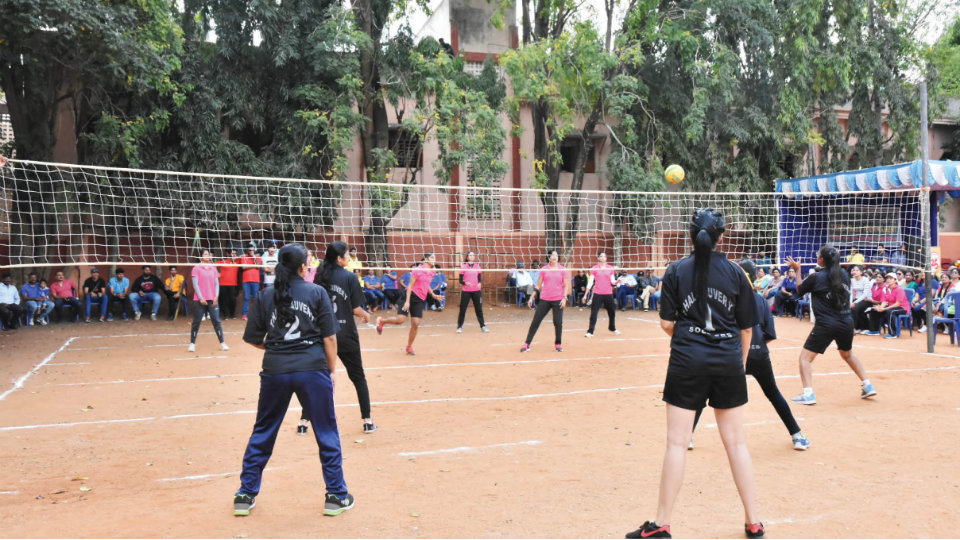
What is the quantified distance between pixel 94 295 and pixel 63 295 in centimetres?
65

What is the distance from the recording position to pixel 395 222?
21.4 meters

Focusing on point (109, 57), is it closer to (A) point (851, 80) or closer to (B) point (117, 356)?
(B) point (117, 356)

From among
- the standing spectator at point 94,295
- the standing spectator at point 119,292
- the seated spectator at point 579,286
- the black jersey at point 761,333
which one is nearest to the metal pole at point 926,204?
the black jersey at point 761,333

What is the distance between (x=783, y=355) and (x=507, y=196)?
11.0 m

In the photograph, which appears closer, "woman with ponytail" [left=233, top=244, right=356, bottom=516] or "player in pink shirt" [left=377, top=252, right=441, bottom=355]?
"woman with ponytail" [left=233, top=244, right=356, bottom=516]

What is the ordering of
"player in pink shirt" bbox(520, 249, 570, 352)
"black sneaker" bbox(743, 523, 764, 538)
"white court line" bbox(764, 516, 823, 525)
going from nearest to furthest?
1. "black sneaker" bbox(743, 523, 764, 538)
2. "white court line" bbox(764, 516, 823, 525)
3. "player in pink shirt" bbox(520, 249, 570, 352)

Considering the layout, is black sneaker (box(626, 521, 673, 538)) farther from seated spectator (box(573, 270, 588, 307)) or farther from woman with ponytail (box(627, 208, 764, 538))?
seated spectator (box(573, 270, 588, 307))

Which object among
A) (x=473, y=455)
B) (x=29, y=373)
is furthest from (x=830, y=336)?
(x=29, y=373)

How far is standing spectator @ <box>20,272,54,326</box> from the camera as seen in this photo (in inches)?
673

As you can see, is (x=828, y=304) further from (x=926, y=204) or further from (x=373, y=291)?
(x=373, y=291)

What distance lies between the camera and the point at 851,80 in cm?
2292

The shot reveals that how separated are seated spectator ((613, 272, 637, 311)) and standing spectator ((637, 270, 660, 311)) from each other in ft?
0.63

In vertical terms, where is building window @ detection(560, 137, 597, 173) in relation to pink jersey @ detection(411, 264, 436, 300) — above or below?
above

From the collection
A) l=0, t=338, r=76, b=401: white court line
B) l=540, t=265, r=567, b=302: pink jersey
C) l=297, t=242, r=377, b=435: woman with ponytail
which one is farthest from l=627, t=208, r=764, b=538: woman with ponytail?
l=540, t=265, r=567, b=302: pink jersey
